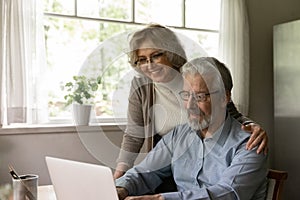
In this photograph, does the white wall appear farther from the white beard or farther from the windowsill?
the white beard

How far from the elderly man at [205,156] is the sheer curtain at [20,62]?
1.12m

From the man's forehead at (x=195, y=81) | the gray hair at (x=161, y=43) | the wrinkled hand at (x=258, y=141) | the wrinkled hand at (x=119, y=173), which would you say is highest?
the gray hair at (x=161, y=43)

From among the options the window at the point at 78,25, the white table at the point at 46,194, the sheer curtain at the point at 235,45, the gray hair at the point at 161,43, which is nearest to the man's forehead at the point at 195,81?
the gray hair at the point at 161,43

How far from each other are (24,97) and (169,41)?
3.98ft

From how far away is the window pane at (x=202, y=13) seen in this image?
3156mm

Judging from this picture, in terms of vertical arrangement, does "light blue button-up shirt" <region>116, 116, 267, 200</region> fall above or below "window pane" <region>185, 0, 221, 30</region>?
below

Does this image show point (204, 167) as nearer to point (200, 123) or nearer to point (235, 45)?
point (200, 123)

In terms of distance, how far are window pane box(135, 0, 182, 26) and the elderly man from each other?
5.18 feet

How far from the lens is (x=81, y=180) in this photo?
1.06m

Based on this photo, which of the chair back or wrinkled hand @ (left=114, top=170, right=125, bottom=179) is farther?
wrinkled hand @ (left=114, top=170, right=125, bottom=179)

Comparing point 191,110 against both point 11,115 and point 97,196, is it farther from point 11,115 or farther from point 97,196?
point 11,115

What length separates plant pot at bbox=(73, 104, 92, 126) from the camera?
225 cm

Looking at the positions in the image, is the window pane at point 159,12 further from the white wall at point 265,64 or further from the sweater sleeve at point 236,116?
the sweater sleeve at point 236,116

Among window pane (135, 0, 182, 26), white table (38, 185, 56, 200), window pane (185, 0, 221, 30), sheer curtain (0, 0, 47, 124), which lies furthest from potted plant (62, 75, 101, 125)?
window pane (185, 0, 221, 30)
